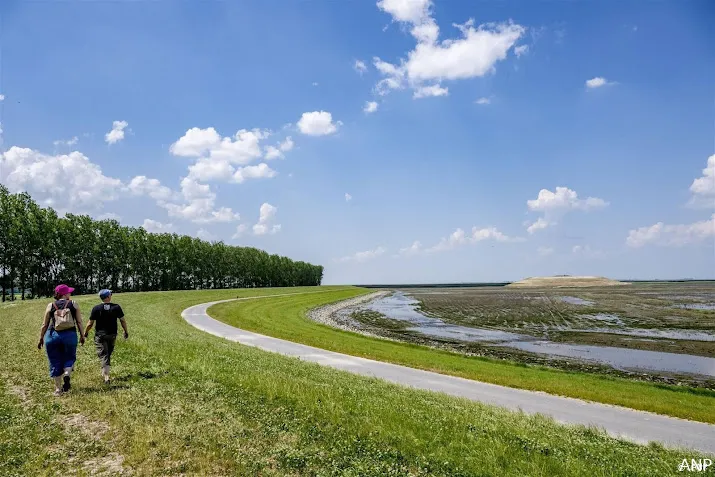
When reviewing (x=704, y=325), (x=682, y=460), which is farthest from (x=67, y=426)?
(x=704, y=325)

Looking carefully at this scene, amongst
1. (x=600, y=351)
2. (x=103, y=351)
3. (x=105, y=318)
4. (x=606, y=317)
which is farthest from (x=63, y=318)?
(x=606, y=317)

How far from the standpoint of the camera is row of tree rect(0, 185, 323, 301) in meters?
57.8

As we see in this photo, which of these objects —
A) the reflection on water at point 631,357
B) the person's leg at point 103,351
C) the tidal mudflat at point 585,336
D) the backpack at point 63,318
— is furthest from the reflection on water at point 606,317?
the backpack at point 63,318

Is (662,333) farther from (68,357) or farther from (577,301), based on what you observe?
(577,301)

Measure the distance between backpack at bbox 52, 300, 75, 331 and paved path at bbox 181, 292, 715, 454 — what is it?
1022 cm

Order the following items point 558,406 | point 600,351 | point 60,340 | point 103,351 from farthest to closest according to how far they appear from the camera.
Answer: point 600,351
point 558,406
point 103,351
point 60,340

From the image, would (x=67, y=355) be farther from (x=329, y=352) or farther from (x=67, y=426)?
(x=329, y=352)

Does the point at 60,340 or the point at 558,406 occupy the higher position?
the point at 60,340

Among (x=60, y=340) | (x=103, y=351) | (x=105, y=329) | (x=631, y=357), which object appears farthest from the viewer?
(x=631, y=357)

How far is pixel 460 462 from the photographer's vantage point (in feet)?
22.7

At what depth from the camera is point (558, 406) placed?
1302 centimetres

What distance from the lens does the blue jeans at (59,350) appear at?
33.5ft

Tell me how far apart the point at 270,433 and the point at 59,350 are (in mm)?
6225

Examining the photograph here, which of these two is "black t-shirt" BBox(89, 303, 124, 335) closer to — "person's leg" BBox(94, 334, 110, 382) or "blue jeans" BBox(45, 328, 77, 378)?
"person's leg" BBox(94, 334, 110, 382)
